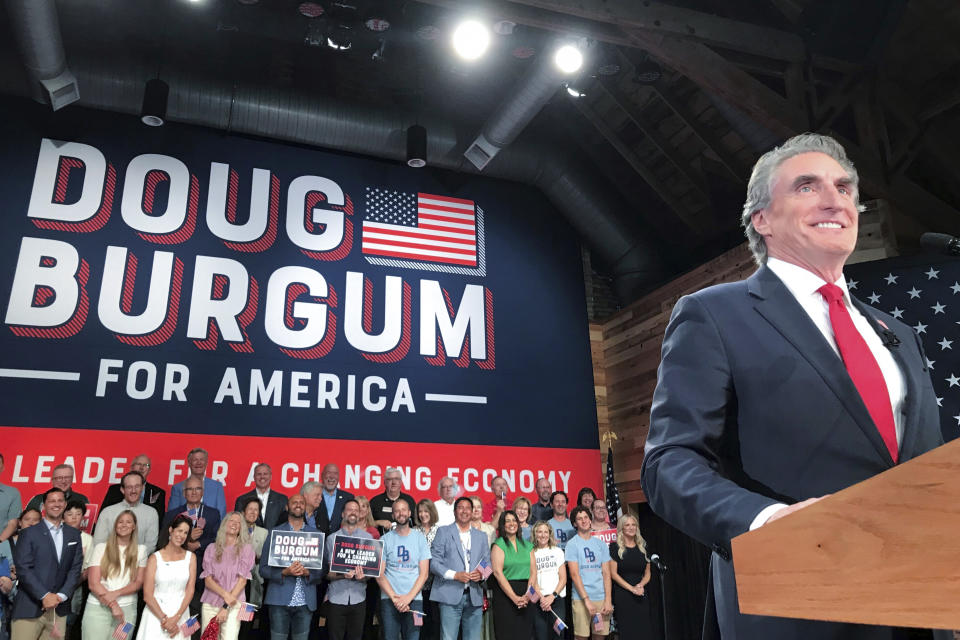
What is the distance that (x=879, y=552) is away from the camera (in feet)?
1.79

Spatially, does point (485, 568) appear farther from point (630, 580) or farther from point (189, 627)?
point (189, 627)

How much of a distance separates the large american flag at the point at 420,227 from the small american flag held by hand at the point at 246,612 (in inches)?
151

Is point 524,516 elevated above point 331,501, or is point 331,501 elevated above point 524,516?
point 331,501

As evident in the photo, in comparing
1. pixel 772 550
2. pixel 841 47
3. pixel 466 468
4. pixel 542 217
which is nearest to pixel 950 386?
pixel 841 47

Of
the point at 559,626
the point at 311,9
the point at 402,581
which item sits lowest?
the point at 559,626

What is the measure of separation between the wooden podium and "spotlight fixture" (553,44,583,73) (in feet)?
21.4

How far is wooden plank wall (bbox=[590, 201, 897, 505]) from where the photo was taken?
7.62 m

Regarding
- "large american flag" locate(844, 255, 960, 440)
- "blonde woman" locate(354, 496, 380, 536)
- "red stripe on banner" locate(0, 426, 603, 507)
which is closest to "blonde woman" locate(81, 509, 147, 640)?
"red stripe on banner" locate(0, 426, 603, 507)

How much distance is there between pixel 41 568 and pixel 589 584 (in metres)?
3.93

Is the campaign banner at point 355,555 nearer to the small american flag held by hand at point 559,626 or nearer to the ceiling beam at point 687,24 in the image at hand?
the small american flag held by hand at point 559,626

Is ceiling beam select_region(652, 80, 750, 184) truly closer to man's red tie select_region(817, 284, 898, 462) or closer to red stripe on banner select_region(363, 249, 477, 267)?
red stripe on banner select_region(363, 249, 477, 267)

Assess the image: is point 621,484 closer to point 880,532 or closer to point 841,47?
point 841,47

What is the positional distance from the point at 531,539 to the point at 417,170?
14.2 ft

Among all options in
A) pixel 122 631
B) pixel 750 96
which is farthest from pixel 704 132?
pixel 122 631
